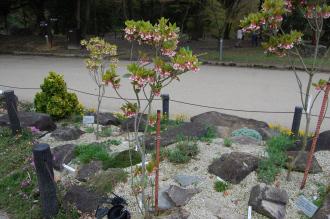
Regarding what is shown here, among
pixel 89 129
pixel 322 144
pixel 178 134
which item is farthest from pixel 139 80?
pixel 89 129

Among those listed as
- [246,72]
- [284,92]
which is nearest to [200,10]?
→ [246,72]

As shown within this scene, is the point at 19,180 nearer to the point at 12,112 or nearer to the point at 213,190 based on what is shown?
the point at 12,112

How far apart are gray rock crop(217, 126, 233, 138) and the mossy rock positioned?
1898 mm

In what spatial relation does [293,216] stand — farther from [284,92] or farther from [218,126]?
[284,92]

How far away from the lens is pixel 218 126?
241 inches

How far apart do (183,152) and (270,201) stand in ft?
4.49

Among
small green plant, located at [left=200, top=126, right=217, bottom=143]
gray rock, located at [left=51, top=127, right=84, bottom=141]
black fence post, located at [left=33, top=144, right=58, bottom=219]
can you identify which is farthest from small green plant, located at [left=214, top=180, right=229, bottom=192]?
gray rock, located at [left=51, top=127, right=84, bottom=141]

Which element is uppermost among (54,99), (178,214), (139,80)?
(139,80)

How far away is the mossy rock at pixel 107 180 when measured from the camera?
4.23m

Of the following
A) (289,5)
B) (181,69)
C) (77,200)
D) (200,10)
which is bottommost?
(77,200)

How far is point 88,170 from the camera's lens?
15.3ft

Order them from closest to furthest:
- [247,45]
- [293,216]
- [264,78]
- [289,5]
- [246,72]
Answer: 1. [293,216]
2. [289,5]
3. [264,78]
4. [246,72]
5. [247,45]

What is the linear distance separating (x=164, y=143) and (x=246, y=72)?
342 inches

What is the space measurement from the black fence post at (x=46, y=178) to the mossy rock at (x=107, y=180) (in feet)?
1.64
